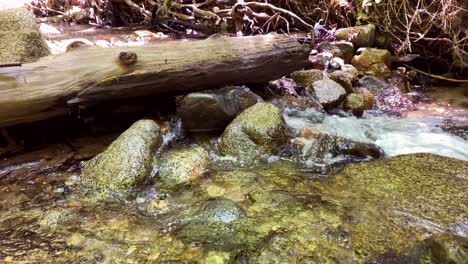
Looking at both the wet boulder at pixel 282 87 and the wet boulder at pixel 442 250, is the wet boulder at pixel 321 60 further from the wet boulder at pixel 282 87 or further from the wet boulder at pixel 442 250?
the wet boulder at pixel 442 250

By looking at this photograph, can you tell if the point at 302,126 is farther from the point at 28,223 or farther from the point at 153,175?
the point at 28,223

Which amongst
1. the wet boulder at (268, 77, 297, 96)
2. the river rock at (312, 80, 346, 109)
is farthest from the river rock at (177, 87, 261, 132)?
the river rock at (312, 80, 346, 109)

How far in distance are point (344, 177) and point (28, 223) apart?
8.30ft

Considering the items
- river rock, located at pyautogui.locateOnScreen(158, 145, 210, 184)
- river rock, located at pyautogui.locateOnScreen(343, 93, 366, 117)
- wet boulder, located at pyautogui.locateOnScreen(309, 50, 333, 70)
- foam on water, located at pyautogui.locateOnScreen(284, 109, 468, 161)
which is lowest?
foam on water, located at pyautogui.locateOnScreen(284, 109, 468, 161)

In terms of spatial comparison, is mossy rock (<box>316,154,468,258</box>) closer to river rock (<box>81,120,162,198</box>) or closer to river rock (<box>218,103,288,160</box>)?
river rock (<box>218,103,288,160</box>)

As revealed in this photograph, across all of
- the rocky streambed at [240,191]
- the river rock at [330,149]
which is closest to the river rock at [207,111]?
the rocky streambed at [240,191]

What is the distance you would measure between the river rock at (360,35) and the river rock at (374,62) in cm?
32

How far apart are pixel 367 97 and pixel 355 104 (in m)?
0.43

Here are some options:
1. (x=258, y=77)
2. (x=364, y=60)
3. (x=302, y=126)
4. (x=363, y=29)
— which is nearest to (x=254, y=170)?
(x=302, y=126)

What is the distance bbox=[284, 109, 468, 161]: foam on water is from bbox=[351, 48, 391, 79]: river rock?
1506mm

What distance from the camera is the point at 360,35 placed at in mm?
7008

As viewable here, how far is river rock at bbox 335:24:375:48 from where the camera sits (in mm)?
6988

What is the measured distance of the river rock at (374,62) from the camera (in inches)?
255

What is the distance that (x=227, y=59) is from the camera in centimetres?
459
